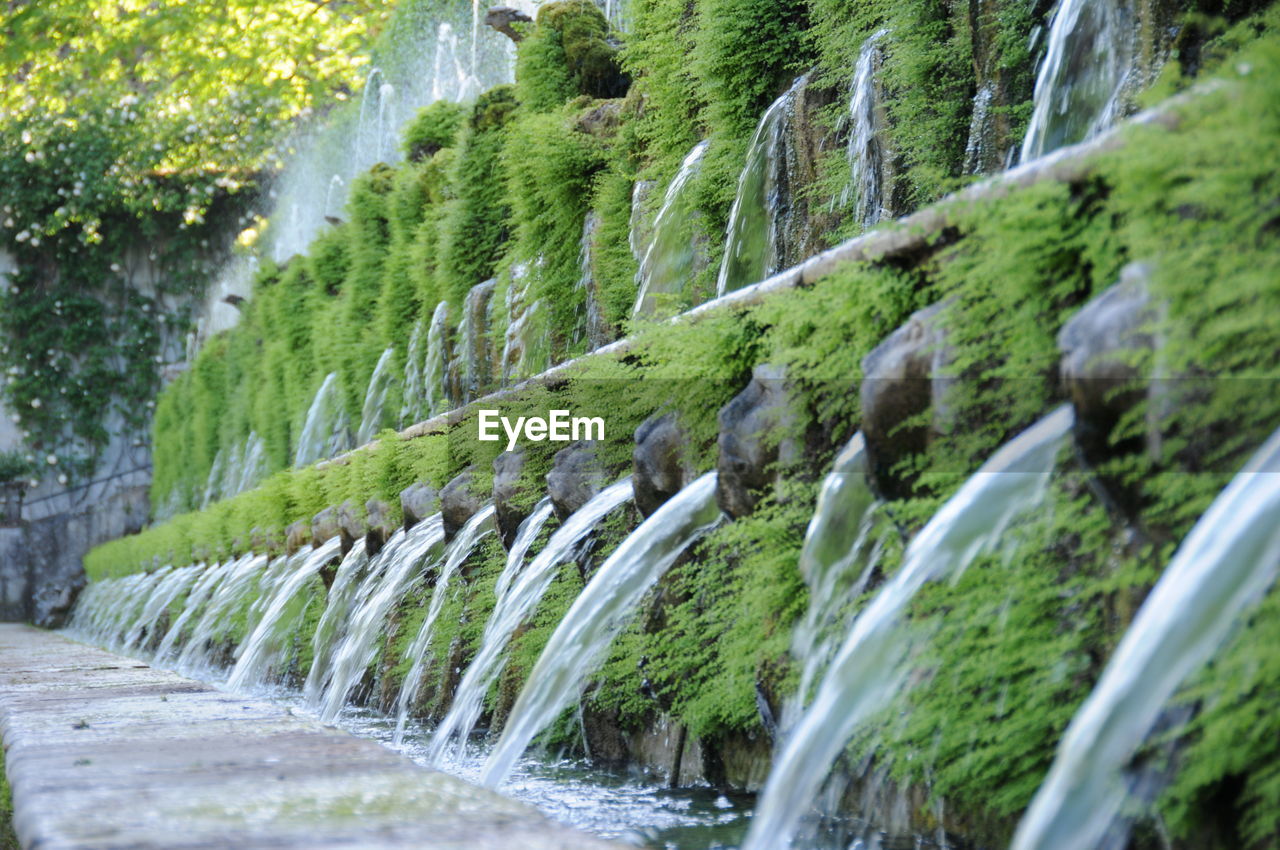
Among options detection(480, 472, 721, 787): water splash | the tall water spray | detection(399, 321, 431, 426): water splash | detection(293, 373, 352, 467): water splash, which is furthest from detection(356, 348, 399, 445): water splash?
detection(480, 472, 721, 787): water splash

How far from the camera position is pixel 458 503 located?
4582 mm

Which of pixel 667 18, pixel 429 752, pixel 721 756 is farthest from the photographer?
pixel 667 18

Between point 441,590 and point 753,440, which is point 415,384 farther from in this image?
point 753,440

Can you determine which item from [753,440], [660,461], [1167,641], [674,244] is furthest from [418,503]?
[1167,641]

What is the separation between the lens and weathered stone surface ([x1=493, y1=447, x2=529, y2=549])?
407 cm

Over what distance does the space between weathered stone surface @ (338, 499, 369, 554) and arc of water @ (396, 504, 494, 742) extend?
118cm

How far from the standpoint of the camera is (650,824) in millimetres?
2605

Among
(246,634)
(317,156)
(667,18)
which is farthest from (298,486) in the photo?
(317,156)

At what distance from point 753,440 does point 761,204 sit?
2.26 m

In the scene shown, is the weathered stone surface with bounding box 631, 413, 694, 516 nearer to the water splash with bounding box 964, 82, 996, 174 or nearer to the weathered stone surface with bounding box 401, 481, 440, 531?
the water splash with bounding box 964, 82, 996, 174

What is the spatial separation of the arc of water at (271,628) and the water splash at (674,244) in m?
1.96

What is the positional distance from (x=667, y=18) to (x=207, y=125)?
15.2m

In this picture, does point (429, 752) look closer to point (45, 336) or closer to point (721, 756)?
point (721, 756)

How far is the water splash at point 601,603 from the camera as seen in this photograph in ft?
9.53
